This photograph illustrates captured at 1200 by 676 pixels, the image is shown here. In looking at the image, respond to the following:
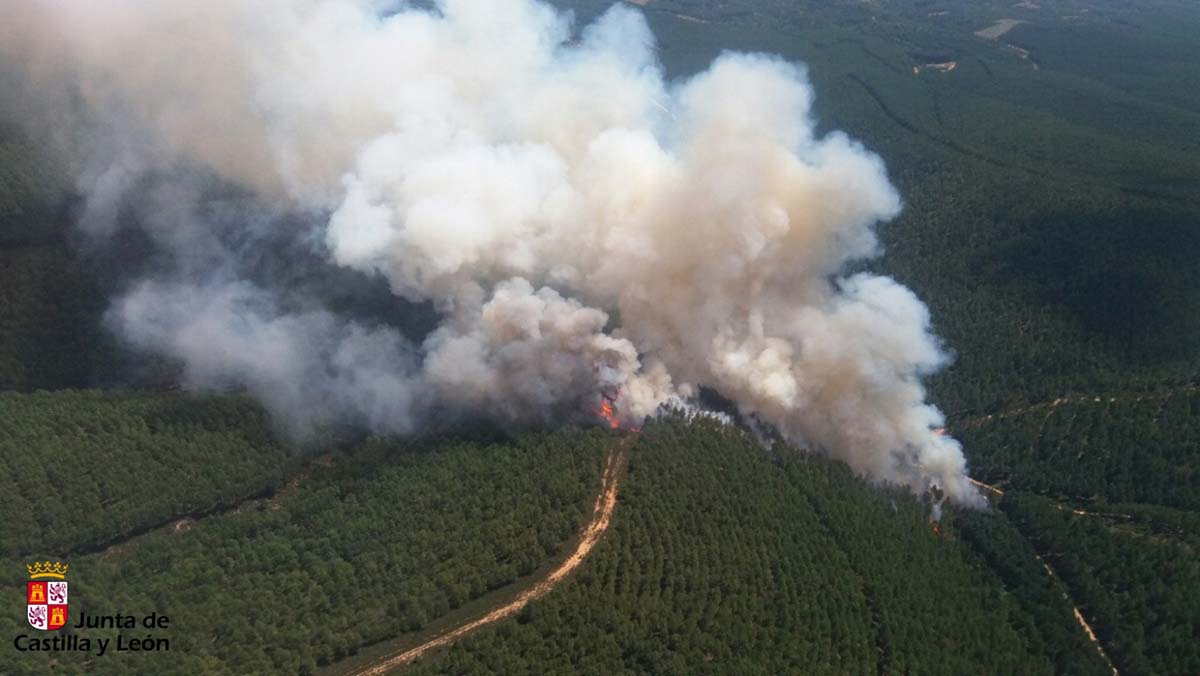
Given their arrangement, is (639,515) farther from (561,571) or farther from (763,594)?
(763,594)

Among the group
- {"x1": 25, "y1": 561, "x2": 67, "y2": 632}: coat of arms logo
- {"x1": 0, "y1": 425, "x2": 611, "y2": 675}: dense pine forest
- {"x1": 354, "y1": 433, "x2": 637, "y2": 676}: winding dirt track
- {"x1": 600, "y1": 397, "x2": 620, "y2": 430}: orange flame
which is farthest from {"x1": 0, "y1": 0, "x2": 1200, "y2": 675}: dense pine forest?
{"x1": 600, "y1": 397, "x2": 620, "y2": 430}: orange flame

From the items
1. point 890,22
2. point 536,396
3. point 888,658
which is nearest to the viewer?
point 888,658

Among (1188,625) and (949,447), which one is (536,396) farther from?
(1188,625)

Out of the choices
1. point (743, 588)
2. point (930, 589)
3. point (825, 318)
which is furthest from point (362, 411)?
→ point (930, 589)

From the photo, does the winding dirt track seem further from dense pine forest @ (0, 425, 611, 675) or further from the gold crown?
the gold crown

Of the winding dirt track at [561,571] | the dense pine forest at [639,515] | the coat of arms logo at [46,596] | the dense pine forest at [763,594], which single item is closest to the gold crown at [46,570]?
the coat of arms logo at [46,596]
